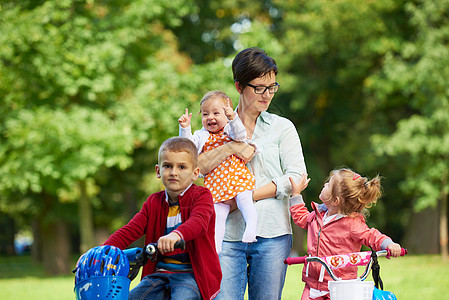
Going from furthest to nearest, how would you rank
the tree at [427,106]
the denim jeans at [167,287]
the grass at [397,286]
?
the tree at [427,106] → the grass at [397,286] → the denim jeans at [167,287]

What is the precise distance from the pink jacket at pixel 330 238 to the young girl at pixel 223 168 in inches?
14.8

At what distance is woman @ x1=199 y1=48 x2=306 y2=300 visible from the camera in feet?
12.5

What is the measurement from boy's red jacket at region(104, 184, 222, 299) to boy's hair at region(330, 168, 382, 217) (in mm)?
1102

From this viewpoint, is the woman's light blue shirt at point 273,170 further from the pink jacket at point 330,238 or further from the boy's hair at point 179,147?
the boy's hair at point 179,147

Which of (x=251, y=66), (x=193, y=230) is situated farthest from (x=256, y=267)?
(x=251, y=66)

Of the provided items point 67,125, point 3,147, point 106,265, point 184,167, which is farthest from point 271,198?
point 3,147

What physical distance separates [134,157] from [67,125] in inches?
286

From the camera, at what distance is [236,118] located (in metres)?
3.80

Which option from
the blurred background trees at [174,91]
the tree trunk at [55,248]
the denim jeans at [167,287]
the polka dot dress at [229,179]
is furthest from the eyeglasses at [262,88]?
the tree trunk at [55,248]

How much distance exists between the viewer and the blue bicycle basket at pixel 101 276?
2461 mm

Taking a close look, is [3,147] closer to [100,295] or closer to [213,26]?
[213,26]

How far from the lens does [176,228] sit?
10.0ft

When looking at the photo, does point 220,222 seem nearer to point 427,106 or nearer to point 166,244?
point 166,244

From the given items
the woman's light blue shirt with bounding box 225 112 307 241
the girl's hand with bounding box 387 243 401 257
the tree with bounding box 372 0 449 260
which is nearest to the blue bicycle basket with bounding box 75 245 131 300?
the woman's light blue shirt with bounding box 225 112 307 241
